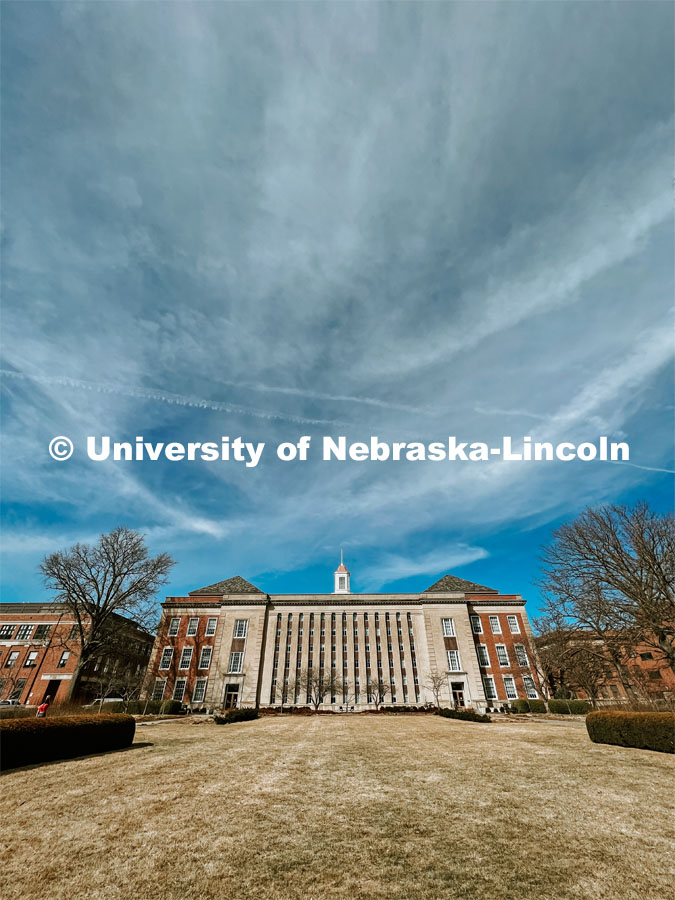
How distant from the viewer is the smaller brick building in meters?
43.1

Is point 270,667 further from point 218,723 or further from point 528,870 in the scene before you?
point 528,870

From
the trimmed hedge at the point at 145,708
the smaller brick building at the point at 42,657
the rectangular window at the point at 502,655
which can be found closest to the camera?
the trimmed hedge at the point at 145,708

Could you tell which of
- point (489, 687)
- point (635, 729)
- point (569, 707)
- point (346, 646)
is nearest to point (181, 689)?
point (346, 646)

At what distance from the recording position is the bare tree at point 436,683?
4581 centimetres

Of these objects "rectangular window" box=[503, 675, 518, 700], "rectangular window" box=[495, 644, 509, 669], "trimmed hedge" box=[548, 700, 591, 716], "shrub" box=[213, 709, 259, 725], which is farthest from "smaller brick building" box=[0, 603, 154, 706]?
"rectangular window" box=[503, 675, 518, 700]

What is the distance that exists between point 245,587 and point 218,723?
3204 cm

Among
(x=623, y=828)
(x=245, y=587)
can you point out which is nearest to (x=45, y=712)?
(x=623, y=828)

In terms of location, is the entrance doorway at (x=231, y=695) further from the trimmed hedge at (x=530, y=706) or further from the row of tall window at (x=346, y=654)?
the trimmed hedge at (x=530, y=706)

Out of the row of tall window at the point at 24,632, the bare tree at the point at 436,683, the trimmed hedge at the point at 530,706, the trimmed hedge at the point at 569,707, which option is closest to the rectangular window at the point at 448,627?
the bare tree at the point at 436,683

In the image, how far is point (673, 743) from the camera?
12.3 metres

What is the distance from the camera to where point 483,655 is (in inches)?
1956

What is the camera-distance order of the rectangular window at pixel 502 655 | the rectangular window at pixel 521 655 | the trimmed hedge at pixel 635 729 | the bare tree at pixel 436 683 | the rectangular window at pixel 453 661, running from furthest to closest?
the rectangular window at pixel 502 655 < the rectangular window at pixel 521 655 < the rectangular window at pixel 453 661 < the bare tree at pixel 436 683 < the trimmed hedge at pixel 635 729

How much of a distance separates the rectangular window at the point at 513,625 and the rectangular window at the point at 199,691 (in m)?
41.3

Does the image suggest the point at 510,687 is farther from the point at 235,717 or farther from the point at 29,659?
the point at 29,659
